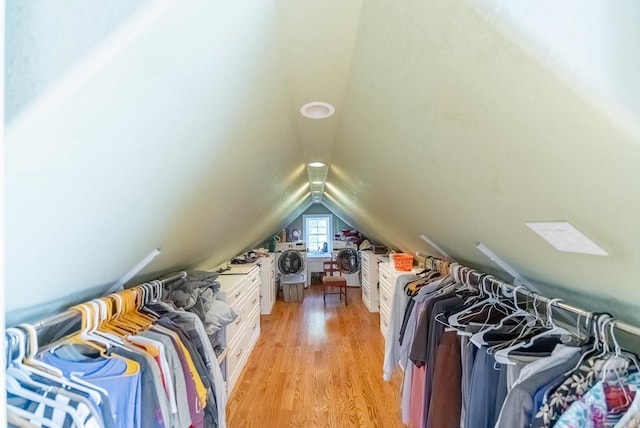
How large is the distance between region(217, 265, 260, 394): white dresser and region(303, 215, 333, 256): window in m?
4.65

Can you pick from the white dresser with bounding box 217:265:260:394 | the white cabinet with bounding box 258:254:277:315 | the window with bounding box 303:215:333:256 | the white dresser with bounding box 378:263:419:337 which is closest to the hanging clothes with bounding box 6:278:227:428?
the white dresser with bounding box 217:265:260:394

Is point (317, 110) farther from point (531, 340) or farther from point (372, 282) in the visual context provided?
point (372, 282)

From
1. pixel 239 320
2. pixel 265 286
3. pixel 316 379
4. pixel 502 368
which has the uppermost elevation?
pixel 502 368

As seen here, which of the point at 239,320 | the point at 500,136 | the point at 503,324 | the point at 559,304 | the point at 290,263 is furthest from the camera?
the point at 290,263

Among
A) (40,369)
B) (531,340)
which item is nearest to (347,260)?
(531,340)

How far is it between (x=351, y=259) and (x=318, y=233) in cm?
240

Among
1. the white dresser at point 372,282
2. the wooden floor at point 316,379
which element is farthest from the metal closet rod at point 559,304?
the white dresser at point 372,282

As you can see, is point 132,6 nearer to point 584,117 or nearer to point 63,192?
point 63,192

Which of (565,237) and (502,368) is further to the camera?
(502,368)

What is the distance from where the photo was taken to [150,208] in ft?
3.93

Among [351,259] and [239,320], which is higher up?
[351,259]

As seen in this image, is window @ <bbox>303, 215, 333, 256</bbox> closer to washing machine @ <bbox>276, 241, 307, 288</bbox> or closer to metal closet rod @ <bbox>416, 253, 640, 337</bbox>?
washing machine @ <bbox>276, 241, 307, 288</bbox>

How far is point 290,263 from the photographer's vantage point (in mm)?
6160

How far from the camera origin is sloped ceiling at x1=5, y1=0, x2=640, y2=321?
0.53 m
